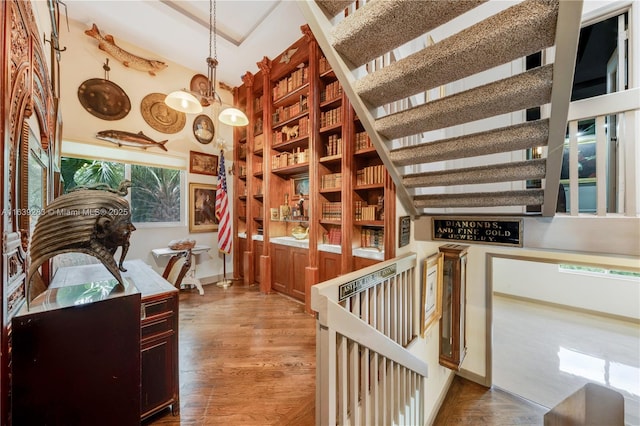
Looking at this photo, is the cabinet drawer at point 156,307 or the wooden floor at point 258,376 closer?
the cabinet drawer at point 156,307

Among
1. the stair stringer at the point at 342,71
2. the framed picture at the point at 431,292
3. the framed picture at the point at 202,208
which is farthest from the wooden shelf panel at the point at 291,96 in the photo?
the framed picture at the point at 431,292

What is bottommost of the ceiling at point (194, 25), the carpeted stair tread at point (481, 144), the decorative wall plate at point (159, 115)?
the carpeted stair tread at point (481, 144)

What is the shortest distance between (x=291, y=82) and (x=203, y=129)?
1.88 meters

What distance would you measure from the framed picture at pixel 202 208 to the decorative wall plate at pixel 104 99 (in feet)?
4.53

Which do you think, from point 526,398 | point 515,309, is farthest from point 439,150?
point 515,309

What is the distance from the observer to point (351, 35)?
110 centimetres

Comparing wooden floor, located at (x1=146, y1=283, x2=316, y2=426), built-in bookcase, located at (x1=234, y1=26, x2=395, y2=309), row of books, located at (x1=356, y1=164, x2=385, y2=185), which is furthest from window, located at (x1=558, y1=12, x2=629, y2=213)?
wooden floor, located at (x1=146, y1=283, x2=316, y2=426)

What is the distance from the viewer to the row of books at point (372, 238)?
2781 millimetres

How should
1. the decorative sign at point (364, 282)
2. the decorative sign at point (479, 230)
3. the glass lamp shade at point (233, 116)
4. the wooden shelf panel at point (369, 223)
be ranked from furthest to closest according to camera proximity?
the glass lamp shade at point (233, 116) < the wooden shelf panel at point (369, 223) < the decorative sign at point (479, 230) < the decorative sign at point (364, 282)

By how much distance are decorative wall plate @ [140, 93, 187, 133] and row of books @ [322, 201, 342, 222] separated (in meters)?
2.92

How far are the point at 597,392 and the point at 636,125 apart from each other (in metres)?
1.47

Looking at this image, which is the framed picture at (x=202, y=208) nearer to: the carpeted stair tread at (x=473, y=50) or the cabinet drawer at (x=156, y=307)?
the cabinet drawer at (x=156, y=307)

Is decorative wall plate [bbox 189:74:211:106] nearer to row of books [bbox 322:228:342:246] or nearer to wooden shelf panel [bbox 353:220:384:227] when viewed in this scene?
row of books [bbox 322:228:342:246]

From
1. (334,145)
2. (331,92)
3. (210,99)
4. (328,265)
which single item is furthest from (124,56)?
(328,265)
